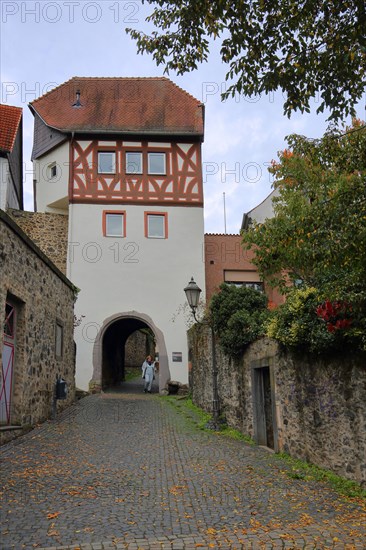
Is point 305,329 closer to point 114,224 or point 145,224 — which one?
point 145,224

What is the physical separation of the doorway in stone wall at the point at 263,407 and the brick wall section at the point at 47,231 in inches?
506

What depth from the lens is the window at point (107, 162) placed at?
21438 mm

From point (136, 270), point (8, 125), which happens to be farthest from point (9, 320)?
point (8, 125)

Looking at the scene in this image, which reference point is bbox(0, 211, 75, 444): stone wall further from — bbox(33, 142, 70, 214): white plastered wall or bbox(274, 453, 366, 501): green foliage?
bbox(33, 142, 70, 214): white plastered wall

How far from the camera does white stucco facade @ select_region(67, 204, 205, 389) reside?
65.9 feet

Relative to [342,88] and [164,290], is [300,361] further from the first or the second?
[164,290]

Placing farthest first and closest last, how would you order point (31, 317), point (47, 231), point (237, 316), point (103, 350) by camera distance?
point (47, 231) < point (103, 350) < point (237, 316) < point (31, 317)

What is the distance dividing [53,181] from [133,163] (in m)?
3.45

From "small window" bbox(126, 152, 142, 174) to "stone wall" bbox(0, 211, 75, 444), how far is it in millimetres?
9464

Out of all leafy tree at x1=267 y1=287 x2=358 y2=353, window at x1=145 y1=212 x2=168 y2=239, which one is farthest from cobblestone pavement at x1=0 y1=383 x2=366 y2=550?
window at x1=145 y1=212 x2=168 y2=239

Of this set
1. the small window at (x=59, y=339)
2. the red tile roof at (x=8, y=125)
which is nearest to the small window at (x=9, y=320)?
the small window at (x=59, y=339)

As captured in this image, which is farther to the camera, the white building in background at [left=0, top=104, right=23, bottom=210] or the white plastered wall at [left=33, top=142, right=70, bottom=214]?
the white plastered wall at [left=33, top=142, right=70, bottom=214]

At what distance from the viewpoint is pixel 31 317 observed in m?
10.2

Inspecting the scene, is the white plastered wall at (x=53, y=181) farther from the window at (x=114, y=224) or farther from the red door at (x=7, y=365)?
the red door at (x=7, y=365)
